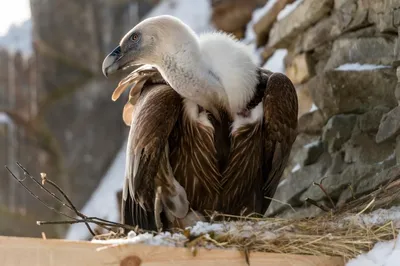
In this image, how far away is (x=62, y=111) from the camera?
26.0ft

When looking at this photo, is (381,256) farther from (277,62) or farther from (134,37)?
(277,62)

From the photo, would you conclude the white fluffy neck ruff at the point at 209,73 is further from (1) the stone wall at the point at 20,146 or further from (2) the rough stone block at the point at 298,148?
(1) the stone wall at the point at 20,146

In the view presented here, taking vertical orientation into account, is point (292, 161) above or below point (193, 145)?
below

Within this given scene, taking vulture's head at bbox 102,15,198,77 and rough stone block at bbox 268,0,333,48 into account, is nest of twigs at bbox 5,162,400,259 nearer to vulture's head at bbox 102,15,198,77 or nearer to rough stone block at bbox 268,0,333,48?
vulture's head at bbox 102,15,198,77

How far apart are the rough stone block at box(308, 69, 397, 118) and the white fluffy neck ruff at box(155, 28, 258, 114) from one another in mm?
639

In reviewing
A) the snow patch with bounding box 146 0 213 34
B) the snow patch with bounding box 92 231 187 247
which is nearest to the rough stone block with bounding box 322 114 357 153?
the snow patch with bounding box 92 231 187 247

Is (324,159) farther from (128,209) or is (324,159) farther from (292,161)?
(128,209)

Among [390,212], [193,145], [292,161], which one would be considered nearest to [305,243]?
[390,212]

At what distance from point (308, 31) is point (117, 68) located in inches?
55.4

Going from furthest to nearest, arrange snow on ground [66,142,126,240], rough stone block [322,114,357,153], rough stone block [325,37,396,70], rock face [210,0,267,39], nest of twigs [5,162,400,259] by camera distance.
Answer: snow on ground [66,142,126,240]
rock face [210,0,267,39]
rough stone block [322,114,357,153]
rough stone block [325,37,396,70]
nest of twigs [5,162,400,259]

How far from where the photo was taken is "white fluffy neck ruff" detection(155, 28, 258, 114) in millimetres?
3061

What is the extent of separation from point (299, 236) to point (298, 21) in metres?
2.12

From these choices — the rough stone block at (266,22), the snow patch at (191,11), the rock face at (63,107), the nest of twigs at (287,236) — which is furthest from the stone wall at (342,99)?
the rock face at (63,107)

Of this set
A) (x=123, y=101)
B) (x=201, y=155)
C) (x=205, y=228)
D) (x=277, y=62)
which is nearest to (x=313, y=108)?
(x=277, y=62)
